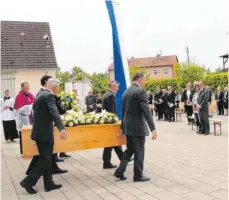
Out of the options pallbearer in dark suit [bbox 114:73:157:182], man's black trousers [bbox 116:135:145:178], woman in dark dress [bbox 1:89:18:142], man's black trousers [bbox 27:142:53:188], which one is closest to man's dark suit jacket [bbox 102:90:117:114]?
pallbearer in dark suit [bbox 114:73:157:182]

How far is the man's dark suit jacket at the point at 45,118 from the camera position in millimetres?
5484

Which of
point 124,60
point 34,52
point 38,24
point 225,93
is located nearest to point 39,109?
point 124,60

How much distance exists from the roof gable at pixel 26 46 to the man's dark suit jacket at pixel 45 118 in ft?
68.5

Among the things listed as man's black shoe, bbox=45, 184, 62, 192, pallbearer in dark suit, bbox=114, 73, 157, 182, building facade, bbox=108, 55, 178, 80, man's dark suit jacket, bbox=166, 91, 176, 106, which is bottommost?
man's black shoe, bbox=45, 184, 62, 192

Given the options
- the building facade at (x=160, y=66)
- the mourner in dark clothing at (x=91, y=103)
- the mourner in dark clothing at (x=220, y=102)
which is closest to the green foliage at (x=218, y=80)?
the mourner in dark clothing at (x=220, y=102)

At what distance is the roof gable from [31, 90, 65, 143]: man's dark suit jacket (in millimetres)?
20884

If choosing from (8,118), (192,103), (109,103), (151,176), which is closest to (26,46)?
(8,118)

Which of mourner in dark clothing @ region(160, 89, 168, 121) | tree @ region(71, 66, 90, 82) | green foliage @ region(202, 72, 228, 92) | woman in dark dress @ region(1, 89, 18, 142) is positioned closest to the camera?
woman in dark dress @ region(1, 89, 18, 142)

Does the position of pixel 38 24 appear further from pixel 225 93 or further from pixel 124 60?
pixel 124 60

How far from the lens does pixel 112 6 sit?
734cm

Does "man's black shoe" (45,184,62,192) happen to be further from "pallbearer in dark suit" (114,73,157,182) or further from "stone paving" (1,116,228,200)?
"pallbearer in dark suit" (114,73,157,182)

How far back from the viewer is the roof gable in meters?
26.1

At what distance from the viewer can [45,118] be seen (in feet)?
18.3

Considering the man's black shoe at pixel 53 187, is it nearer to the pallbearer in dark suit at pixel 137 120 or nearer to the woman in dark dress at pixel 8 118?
the pallbearer in dark suit at pixel 137 120
